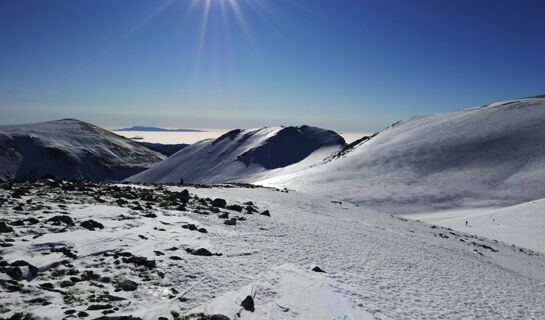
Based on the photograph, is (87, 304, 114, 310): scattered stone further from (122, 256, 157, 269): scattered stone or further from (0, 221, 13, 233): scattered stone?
(0, 221, 13, 233): scattered stone

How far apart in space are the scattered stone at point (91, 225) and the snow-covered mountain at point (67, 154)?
417 ft

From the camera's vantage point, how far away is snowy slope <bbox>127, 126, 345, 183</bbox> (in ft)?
357

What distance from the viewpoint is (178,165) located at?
12669cm

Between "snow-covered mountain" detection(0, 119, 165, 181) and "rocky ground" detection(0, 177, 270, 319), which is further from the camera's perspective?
"snow-covered mountain" detection(0, 119, 165, 181)

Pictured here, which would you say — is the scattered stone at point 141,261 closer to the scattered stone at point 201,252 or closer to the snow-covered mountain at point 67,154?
the scattered stone at point 201,252

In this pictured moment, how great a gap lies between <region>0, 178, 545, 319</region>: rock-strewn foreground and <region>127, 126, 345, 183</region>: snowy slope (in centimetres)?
8372

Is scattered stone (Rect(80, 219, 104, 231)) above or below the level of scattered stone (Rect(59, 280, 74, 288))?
above

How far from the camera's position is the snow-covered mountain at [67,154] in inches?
4936

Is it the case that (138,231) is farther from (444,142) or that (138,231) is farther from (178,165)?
(178,165)

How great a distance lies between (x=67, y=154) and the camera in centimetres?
13950

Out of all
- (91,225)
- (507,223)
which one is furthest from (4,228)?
(507,223)

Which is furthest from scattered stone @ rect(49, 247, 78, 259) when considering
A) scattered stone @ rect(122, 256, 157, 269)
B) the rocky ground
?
scattered stone @ rect(122, 256, 157, 269)

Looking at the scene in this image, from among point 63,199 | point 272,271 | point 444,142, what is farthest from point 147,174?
point 272,271

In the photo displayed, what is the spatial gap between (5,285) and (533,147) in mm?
63490
